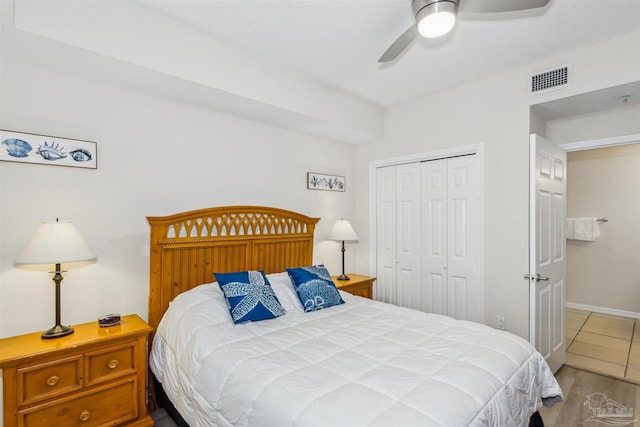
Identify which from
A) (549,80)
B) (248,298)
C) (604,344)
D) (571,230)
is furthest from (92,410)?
(571,230)

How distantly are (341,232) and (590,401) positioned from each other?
99.0 inches

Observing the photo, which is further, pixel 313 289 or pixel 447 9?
pixel 313 289

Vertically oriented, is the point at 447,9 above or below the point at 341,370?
above

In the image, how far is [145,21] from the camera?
204 centimetres

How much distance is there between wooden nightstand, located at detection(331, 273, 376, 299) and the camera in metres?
3.39

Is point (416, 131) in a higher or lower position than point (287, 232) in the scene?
higher

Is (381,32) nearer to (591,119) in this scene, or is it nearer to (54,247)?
(591,119)

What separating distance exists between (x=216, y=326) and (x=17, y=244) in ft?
4.36

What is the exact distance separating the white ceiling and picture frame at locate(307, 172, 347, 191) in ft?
3.63

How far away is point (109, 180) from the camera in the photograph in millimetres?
2328

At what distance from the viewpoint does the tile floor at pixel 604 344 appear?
300 cm

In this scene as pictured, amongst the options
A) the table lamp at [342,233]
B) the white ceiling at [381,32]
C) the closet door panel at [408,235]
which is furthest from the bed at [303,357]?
the white ceiling at [381,32]

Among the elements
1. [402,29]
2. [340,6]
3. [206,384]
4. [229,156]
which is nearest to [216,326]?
[206,384]

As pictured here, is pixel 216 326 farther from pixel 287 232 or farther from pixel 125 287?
pixel 287 232
